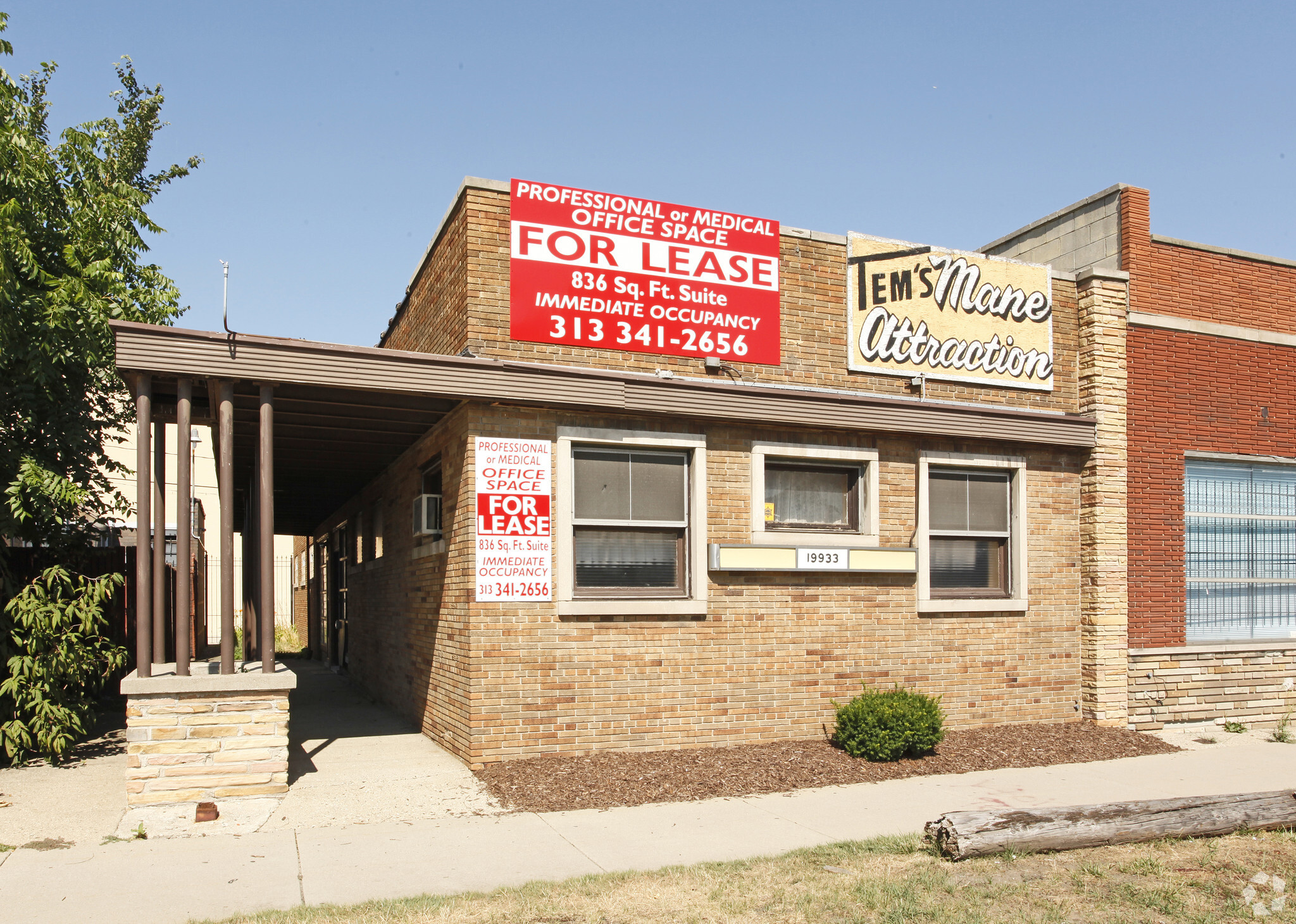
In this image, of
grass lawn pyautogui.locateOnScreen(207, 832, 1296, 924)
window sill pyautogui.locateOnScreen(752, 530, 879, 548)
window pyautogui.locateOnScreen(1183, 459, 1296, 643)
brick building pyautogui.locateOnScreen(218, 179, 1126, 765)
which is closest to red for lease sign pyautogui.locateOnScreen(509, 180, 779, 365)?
brick building pyautogui.locateOnScreen(218, 179, 1126, 765)

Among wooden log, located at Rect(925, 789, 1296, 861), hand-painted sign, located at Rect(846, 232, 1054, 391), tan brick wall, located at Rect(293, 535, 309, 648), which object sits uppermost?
hand-painted sign, located at Rect(846, 232, 1054, 391)

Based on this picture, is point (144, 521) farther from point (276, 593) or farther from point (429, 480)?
point (276, 593)

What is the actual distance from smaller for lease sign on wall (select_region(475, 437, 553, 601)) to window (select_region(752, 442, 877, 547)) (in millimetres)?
2173

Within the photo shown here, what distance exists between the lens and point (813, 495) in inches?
422

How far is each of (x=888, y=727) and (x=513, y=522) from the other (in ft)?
13.1

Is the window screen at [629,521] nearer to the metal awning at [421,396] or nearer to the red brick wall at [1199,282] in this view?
the metal awning at [421,396]

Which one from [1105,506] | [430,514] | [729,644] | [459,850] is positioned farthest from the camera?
[1105,506]

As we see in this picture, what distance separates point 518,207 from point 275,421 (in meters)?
3.49

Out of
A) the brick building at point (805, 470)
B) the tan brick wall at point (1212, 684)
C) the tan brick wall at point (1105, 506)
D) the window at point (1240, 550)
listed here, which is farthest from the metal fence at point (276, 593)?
the window at point (1240, 550)

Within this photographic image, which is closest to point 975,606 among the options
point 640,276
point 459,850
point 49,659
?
point 640,276

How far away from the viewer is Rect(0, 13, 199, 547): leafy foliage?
9.78 meters

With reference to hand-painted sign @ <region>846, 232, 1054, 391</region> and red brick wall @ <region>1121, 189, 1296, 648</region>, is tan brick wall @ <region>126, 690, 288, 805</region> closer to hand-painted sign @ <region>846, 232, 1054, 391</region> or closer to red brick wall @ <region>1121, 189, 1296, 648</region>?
hand-painted sign @ <region>846, 232, 1054, 391</region>

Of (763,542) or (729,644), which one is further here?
(763,542)

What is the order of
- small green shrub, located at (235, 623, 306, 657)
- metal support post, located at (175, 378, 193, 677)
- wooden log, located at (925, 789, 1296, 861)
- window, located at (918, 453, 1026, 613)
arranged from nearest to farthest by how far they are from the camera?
wooden log, located at (925, 789, 1296, 861), metal support post, located at (175, 378, 193, 677), window, located at (918, 453, 1026, 613), small green shrub, located at (235, 623, 306, 657)
